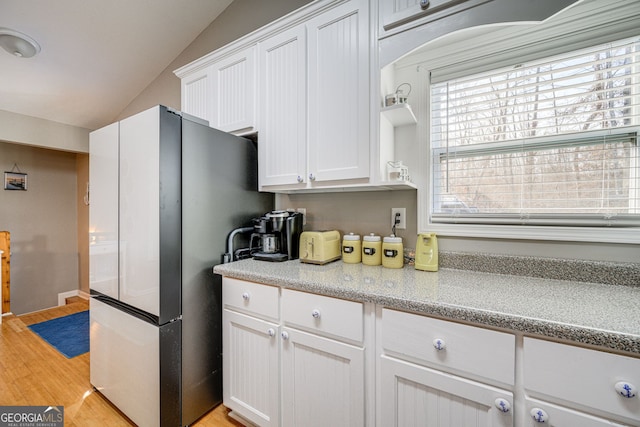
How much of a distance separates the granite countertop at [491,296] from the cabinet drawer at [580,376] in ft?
0.13

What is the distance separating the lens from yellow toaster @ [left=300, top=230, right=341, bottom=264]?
1540mm

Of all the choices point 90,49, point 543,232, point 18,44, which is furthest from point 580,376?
point 18,44

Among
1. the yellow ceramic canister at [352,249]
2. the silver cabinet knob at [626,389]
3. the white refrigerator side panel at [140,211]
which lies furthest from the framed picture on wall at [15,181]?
the silver cabinet knob at [626,389]

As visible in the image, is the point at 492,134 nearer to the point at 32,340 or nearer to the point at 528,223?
the point at 528,223

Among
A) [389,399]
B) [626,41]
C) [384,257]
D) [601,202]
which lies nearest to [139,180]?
[384,257]

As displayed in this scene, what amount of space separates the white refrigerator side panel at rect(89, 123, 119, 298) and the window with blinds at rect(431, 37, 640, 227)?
6.11 feet

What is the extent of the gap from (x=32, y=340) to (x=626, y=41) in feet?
15.1

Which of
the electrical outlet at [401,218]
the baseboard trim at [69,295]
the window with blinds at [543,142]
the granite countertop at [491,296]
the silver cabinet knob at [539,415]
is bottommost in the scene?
the baseboard trim at [69,295]

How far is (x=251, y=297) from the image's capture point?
140 centimetres

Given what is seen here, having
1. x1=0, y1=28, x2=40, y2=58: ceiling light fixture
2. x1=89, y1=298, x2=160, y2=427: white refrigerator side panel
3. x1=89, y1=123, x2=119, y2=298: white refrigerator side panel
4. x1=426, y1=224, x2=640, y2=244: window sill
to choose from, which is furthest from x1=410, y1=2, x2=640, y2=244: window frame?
x1=0, y1=28, x2=40, y2=58: ceiling light fixture

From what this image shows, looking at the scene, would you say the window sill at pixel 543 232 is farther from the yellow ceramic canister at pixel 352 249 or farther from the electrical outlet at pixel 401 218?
the yellow ceramic canister at pixel 352 249

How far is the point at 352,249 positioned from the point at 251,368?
0.84 meters

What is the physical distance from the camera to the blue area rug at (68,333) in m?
2.39

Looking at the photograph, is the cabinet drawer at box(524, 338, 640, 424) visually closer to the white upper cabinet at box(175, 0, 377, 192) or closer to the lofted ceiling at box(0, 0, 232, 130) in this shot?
the white upper cabinet at box(175, 0, 377, 192)
